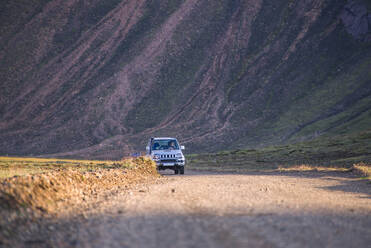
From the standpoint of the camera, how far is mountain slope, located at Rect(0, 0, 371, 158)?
3711 inches

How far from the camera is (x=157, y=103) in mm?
104438

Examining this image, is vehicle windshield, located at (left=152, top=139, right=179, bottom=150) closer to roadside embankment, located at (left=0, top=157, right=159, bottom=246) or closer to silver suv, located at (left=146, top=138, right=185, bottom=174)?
silver suv, located at (left=146, top=138, right=185, bottom=174)

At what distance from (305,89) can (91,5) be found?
59.1 m

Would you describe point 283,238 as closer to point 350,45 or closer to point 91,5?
point 350,45

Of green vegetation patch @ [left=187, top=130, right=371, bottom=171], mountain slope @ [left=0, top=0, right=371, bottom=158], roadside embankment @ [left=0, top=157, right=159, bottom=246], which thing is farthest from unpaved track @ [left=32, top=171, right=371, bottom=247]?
mountain slope @ [left=0, top=0, right=371, bottom=158]

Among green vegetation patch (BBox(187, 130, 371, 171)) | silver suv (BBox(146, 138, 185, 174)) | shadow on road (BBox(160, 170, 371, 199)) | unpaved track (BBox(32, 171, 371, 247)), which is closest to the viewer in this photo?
unpaved track (BBox(32, 171, 371, 247))

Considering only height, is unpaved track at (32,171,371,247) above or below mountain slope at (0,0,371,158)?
below

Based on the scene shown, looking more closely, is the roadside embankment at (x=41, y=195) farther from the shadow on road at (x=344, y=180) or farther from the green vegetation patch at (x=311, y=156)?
the green vegetation patch at (x=311, y=156)

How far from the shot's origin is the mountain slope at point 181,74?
309 ft

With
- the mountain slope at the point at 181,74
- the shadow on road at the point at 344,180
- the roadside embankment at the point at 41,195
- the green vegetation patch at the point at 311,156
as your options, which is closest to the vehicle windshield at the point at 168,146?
the shadow on road at the point at 344,180

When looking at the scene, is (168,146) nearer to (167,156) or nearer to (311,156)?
(167,156)

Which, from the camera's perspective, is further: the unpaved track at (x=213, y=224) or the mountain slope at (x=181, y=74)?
the mountain slope at (x=181, y=74)

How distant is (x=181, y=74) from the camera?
356 feet

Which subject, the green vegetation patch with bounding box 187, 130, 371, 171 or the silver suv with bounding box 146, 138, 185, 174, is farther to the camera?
the green vegetation patch with bounding box 187, 130, 371, 171
